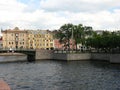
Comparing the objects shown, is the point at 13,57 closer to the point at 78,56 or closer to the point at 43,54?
the point at 43,54

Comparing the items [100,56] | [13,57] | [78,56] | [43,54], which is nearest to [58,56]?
[43,54]

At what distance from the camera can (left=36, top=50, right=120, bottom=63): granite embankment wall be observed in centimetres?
10033

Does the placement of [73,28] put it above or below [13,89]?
above

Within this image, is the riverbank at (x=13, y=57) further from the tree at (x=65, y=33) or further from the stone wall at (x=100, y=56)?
the stone wall at (x=100, y=56)

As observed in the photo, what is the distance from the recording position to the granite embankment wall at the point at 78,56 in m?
100

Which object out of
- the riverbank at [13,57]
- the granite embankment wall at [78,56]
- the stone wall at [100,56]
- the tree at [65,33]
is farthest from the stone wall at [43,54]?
the tree at [65,33]

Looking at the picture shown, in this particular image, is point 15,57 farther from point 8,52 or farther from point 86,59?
point 86,59

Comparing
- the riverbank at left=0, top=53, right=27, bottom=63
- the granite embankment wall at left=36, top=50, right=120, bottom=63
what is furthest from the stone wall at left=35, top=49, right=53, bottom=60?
the riverbank at left=0, top=53, right=27, bottom=63

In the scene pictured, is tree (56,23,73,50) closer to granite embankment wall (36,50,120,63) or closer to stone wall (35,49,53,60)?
stone wall (35,49,53,60)

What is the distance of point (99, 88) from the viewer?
1781 inches

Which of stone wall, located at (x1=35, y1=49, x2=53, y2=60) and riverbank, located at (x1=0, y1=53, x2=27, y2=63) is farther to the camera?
riverbank, located at (x1=0, y1=53, x2=27, y2=63)

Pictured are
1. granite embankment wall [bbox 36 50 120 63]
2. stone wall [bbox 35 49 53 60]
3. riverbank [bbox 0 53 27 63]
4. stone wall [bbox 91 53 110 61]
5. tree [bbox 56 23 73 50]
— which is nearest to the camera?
granite embankment wall [bbox 36 50 120 63]

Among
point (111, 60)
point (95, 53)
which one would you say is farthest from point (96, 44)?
point (111, 60)

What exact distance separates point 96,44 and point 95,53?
18.7 feet
